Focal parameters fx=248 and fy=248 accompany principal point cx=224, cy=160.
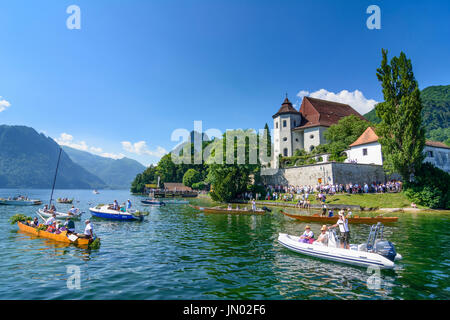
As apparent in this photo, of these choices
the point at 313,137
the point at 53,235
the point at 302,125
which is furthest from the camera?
the point at 302,125

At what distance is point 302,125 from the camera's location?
6731 cm

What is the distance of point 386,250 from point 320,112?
201ft

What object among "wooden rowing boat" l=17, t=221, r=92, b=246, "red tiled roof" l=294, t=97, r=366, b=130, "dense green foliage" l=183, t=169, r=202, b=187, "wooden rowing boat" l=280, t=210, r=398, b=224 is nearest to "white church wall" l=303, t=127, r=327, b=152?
"red tiled roof" l=294, t=97, r=366, b=130

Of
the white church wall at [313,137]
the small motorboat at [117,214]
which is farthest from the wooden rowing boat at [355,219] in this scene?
the white church wall at [313,137]

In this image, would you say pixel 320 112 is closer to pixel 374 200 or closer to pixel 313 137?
pixel 313 137

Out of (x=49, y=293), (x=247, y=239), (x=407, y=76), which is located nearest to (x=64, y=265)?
(x=49, y=293)

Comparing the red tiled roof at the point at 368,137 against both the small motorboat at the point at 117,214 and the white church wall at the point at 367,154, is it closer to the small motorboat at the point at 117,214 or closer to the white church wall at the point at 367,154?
the white church wall at the point at 367,154

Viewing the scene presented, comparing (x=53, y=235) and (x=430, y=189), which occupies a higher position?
(x=430, y=189)

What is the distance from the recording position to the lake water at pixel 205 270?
898cm

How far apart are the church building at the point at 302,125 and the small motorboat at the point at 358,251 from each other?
173ft

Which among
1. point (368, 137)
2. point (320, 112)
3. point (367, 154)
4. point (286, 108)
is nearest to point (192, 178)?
point (286, 108)

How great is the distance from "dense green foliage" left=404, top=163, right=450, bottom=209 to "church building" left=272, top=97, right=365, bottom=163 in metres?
29.2
